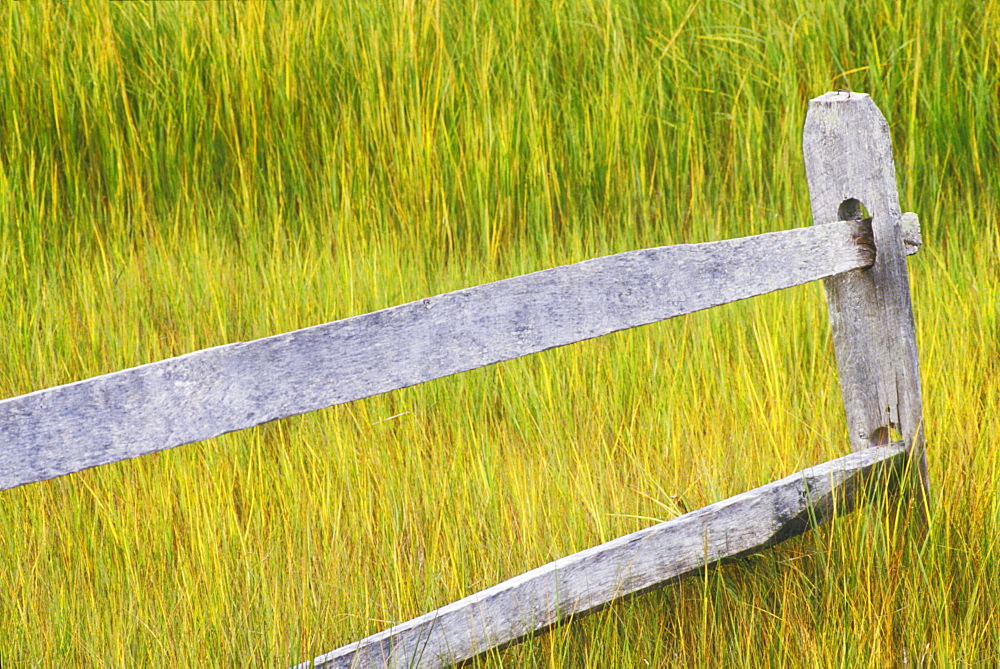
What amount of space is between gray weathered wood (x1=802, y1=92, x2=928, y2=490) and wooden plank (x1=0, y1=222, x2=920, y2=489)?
100mm

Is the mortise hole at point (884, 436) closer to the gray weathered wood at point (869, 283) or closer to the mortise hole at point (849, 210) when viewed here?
the gray weathered wood at point (869, 283)

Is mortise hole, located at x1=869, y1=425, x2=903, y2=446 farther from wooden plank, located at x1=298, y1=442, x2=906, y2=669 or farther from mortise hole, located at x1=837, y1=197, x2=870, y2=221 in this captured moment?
mortise hole, located at x1=837, y1=197, x2=870, y2=221

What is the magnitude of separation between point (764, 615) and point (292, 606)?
0.99m

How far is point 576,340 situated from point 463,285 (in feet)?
6.01

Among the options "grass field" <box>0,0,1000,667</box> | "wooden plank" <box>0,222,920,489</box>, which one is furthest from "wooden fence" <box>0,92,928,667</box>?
"grass field" <box>0,0,1000,667</box>

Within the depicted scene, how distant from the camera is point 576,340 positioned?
5.49 ft

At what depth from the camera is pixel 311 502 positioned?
2.25 metres

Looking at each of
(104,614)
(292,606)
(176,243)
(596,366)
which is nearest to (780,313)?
(596,366)

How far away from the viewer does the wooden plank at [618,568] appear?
5.18 feet

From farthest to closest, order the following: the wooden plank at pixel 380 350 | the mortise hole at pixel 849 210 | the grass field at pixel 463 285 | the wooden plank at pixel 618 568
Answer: the mortise hole at pixel 849 210 < the grass field at pixel 463 285 < the wooden plank at pixel 618 568 < the wooden plank at pixel 380 350

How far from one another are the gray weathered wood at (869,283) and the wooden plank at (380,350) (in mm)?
100

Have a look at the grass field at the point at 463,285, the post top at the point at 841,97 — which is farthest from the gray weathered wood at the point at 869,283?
the grass field at the point at 463,285

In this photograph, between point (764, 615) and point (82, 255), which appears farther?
point (82, 255)

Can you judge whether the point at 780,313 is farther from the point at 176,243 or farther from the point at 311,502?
the point at 176,243
